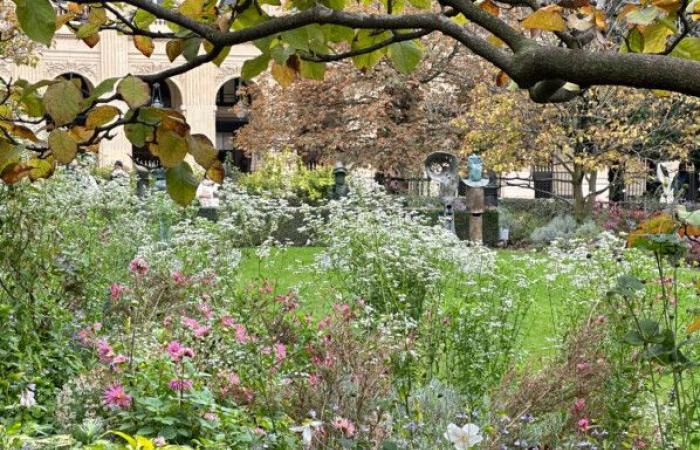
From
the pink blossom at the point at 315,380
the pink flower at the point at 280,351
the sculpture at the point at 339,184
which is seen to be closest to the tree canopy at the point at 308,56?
the pink blossom at the point at 315,380

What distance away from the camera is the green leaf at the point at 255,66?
239 centimetres

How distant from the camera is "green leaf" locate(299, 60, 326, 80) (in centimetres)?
263

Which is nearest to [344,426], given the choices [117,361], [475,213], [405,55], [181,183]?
[405,55]

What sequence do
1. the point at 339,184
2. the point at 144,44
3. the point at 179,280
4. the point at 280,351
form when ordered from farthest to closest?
1. the point at 339,184
2. the point at 179,280
3. the point at 280,351
4. the point at 144,44

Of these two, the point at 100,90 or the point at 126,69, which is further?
the point at 126,69

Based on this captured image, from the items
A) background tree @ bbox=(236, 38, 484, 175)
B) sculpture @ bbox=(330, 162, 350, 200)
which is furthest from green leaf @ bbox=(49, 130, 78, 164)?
background tree @ bbox=(236, 38, 484, 175)

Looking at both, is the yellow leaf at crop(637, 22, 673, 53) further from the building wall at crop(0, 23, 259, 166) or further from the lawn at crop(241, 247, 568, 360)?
the building wall at crop(0, 23, 259, 166)

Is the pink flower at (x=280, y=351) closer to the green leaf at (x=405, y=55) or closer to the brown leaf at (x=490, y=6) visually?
the brown leaf at (x=490, y=6)

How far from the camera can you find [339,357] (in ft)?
14.3

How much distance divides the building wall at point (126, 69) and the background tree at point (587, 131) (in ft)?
53.0

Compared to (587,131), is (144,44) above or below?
below

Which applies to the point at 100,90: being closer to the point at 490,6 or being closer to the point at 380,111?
the point at 490,6

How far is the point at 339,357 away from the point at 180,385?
66 cm

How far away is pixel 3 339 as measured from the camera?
5.09 m
